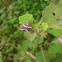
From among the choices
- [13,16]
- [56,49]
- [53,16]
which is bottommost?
[56,49]

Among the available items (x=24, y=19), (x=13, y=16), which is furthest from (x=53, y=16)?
(x=13, y=16)

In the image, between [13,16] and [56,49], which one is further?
[13,16]

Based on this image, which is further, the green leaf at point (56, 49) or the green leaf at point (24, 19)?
the green leaf at point (56, 49)

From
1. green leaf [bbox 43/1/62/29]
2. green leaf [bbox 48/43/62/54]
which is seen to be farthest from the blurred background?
green leaf [bbox 43/1/62/29]

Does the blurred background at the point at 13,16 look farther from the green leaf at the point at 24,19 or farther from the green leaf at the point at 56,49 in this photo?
the green leaf at the point at 24,19

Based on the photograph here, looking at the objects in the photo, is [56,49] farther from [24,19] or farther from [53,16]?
[24,19]

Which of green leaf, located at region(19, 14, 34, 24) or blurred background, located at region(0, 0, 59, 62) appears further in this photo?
blurred background, located at region(0, 0, 59, 62)

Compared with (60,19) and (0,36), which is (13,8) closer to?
(0,36)

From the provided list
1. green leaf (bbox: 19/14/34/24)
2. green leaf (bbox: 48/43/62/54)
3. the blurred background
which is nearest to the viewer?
green leaf (bbox: 19/14/34/24)

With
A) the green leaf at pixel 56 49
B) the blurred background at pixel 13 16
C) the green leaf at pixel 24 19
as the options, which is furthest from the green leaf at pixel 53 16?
the blurred background at pixel 13 16

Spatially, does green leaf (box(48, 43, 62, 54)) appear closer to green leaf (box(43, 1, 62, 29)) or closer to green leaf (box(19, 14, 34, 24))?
green leaf (box(43, 1, 62, 29))

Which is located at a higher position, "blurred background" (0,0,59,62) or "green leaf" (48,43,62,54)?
"blurred background" (0,0,59,62)
